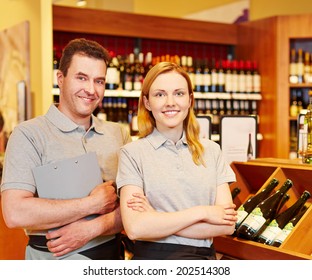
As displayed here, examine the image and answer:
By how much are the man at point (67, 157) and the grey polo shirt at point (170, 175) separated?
211 millimetres

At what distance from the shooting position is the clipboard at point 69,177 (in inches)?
76.6

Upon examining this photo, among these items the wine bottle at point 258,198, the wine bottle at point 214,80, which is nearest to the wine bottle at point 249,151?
the wine bottle at point 258,198

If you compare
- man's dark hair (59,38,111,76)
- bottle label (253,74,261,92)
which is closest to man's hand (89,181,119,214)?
man's dark hair (59,38,111,76)

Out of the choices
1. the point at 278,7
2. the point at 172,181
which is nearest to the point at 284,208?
the point at 172,181

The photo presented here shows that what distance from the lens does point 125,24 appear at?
233 inches

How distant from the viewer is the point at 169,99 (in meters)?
1.85

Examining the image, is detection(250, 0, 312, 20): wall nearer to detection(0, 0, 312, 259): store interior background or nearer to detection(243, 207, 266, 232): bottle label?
detection(0, 0, 312, 259): store interior background

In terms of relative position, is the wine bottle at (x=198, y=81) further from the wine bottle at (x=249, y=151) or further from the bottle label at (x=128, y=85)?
the wine bottle at (x=249, y=151)

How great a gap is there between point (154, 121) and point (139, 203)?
376 millimetres

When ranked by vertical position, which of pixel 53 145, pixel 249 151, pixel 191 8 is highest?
pixel 191 8

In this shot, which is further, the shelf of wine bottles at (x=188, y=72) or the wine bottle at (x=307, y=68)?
the wine bottle at (x=307, y=68)

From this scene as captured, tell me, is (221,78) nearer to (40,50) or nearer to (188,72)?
(188,72)
